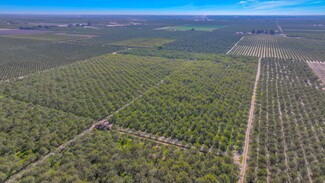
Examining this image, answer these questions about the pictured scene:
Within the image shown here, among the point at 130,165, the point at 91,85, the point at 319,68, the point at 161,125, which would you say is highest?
the point at 319,68

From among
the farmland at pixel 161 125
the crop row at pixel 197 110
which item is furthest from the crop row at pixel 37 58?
the crop row at pixel 197 110

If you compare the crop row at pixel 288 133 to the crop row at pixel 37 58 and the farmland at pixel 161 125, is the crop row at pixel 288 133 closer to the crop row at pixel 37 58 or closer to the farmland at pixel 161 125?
the farmland at pixel 161 125

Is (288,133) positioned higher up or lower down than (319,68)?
lower down

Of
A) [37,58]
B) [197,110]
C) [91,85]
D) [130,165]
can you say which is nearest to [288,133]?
[197,110]

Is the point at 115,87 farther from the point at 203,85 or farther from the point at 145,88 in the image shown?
the point at 203,85

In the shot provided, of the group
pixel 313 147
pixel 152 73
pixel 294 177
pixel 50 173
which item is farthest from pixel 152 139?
pixel 152 73

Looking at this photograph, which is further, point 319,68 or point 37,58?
point 37,58

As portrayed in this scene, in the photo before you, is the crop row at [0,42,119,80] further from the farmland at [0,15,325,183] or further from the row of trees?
the row of trees

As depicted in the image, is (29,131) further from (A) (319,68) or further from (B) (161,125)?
(A) (319,68)
